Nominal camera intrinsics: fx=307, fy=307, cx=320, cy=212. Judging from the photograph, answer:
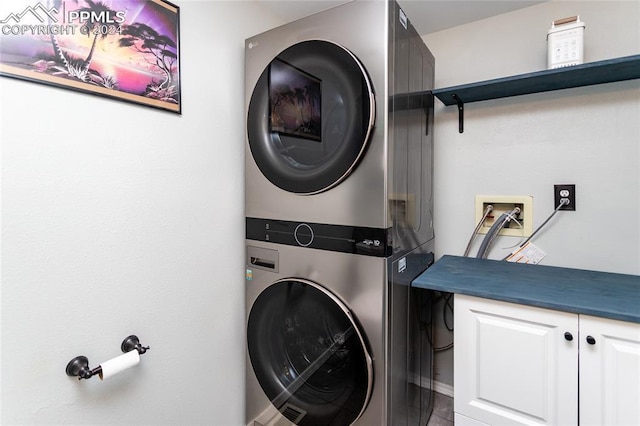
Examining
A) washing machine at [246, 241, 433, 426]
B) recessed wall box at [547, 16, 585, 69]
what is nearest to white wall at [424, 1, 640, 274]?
recessed wall box at [547, 16, 585, 69]

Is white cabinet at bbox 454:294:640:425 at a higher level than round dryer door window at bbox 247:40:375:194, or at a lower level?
lower

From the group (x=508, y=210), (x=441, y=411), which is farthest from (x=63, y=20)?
(x=441, y=411)

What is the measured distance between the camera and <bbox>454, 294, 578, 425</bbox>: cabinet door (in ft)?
3.60

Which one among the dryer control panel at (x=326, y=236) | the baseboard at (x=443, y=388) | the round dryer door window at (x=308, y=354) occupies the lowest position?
the baseboard at (x=443, y=388)

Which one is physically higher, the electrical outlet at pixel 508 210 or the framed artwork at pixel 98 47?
the framed artwork at pixel 98 47

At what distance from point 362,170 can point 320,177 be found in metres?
0.17

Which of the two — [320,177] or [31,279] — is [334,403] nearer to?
[320,177]

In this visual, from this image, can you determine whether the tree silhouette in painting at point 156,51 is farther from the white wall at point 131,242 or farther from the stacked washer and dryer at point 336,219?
the stacked washer and dryer at point 336,219

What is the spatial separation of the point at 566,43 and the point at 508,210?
0.83 metres

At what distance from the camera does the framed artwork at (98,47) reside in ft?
2.85

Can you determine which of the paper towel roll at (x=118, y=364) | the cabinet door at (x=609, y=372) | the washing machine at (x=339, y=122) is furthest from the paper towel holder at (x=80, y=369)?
the cabinet door at (x=609, y=372)

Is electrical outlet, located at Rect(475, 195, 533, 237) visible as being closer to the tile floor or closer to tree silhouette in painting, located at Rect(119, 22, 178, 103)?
the tile floor

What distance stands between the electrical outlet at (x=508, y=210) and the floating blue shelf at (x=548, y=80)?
0.56 metres

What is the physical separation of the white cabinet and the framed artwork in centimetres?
148
